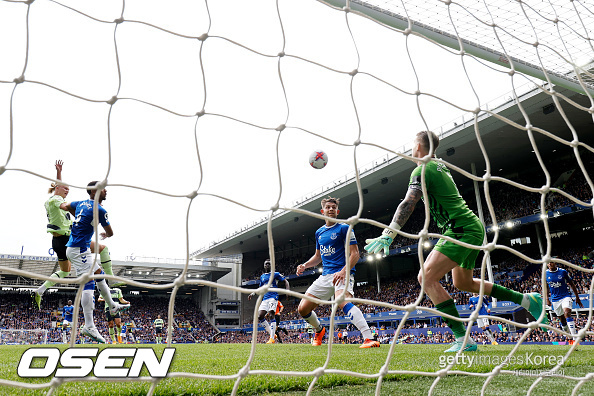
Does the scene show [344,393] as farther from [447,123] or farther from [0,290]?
[0,290]

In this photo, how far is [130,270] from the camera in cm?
3306

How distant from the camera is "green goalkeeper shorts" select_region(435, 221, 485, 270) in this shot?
305cm

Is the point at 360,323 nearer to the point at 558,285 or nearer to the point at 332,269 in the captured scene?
the point at 332,269

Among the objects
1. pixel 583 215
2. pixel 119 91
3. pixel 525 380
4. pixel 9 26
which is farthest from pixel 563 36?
pixel 583 215

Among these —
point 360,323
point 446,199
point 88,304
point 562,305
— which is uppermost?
point 446,199

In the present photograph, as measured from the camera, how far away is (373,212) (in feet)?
96.2

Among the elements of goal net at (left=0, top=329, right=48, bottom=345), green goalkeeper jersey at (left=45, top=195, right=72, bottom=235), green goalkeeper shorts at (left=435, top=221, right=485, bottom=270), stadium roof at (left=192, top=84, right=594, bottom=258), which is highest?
stadium roof at (left=192, top=84, right=594, bottom=258)

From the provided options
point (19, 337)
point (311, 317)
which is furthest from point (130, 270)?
point (311, 317)

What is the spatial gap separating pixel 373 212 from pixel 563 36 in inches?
1021

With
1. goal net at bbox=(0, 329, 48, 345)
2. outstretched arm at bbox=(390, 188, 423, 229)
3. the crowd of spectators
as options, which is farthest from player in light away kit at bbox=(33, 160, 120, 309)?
the crowd of spectators

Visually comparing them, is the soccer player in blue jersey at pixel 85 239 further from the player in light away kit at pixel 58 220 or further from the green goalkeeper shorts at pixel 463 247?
the green goalkeeper shorts at pixel 463 247

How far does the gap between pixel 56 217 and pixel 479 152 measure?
17.6 m

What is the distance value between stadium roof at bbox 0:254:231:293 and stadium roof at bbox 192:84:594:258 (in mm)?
6838

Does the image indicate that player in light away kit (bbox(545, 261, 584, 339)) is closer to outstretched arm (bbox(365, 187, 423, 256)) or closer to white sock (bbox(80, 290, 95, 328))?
outstretched arm (bbox(365, 187, 423, 256))
